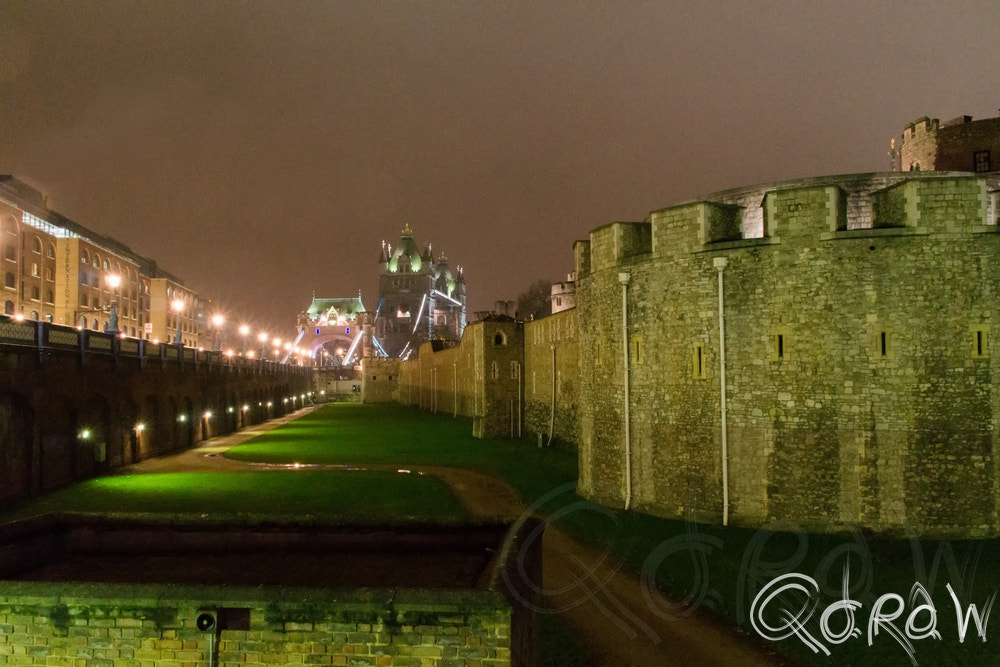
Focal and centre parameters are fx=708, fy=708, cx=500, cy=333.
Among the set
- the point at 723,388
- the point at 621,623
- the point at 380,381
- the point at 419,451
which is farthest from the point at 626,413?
the point at 380,381

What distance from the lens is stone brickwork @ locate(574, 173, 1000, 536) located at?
14.7 metres

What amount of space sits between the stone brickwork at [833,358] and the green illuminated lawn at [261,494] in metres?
6.98

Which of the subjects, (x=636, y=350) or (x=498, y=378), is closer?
(x=636, y=350)

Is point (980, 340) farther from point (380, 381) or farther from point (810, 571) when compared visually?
point (380, 381)

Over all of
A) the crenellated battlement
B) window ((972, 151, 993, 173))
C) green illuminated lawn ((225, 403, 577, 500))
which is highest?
window ((972, 151, 993, 173))

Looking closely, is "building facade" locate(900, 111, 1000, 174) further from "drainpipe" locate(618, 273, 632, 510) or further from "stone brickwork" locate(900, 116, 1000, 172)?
"drainpipe" locate(618, 273, 632, 510)

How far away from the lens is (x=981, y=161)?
88.3 feet

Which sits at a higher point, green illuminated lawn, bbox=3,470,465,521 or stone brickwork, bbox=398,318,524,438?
stone brickwork, bbox=398,318,524,438

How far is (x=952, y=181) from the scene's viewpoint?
14805mm

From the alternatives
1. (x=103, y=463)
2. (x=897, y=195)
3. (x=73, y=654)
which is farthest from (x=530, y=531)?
(x=103, y=463)

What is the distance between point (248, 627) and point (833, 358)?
13696 mm

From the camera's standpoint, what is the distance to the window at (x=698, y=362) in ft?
55.6

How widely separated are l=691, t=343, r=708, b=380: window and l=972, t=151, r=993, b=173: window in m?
18.0

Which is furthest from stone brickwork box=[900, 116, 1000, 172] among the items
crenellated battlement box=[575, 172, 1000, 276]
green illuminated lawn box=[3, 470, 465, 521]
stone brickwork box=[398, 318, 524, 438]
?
green illuminated lawn box=[3, 470, 465, 521]
